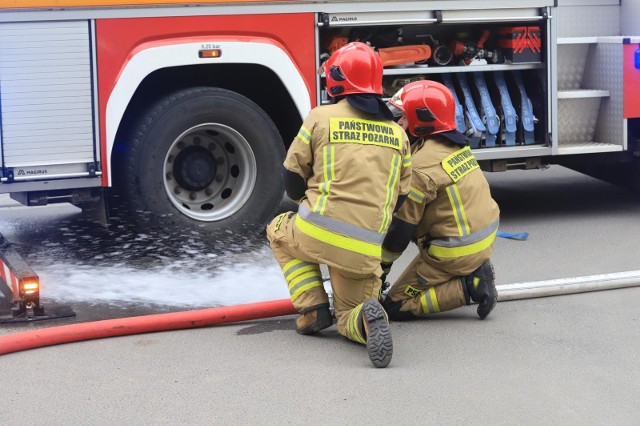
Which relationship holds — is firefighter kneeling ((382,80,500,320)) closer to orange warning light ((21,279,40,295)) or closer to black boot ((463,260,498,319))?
black boot ((463,260,498,319))

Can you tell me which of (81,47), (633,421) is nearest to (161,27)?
(81,47)

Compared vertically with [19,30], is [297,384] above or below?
below

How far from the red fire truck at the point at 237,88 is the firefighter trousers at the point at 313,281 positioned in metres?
1.84

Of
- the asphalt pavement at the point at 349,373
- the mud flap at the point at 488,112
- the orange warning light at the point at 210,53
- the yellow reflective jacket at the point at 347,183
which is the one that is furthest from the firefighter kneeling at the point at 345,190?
the mud flap at the point at 488,112

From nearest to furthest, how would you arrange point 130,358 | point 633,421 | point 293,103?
1. point 633,421
2. point 130,358
3. point 293,103

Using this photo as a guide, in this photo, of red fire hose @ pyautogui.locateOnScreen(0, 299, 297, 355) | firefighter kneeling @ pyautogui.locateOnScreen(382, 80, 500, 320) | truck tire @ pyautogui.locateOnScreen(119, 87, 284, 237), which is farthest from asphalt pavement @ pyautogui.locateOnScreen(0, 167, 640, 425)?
truck tire @ pyautogui.locateOnScreen(119, 87, 284, 237)

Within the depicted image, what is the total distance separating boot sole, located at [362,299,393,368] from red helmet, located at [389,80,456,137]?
3.64 ft

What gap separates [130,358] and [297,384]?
32.1 inches

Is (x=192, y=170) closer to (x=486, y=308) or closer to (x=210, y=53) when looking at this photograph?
(x=210, y=53)

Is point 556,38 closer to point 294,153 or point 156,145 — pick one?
point 156,145

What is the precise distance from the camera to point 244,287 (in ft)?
20.9

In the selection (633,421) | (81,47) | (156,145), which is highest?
(81,47)

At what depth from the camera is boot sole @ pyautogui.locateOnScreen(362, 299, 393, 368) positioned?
4895 millimetres

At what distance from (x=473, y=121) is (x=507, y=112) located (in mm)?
293
